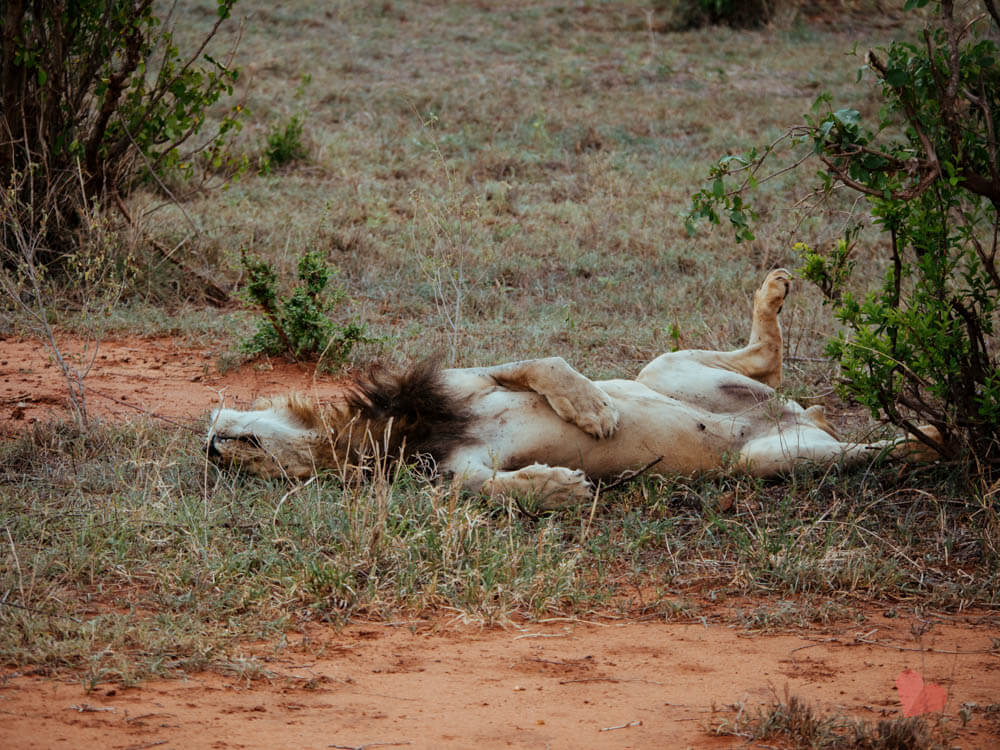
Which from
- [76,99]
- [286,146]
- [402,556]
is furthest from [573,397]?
[286,146]

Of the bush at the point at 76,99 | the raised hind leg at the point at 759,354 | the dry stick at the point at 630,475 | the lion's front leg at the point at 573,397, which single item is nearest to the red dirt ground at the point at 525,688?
the dry stick at the point at 630,475

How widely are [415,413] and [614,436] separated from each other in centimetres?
86

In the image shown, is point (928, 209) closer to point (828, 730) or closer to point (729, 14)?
point (828, 730)

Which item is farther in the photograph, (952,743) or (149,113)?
(149,113)

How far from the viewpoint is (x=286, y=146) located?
10664 mm

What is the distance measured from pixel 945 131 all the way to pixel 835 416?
1.77 meters

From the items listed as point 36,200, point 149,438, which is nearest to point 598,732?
point 149,438

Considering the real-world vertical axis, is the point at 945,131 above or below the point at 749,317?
above

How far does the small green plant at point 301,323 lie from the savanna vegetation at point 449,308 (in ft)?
0.08

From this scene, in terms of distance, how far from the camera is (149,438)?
5102mm

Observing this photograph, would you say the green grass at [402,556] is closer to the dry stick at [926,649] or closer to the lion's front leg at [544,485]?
the lion's front leg at [544,485]

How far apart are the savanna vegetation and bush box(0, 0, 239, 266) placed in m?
0.13

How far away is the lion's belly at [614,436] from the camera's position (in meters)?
4.65

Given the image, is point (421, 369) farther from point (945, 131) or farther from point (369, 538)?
point (945, 131)
